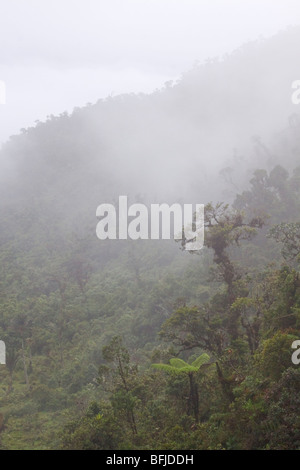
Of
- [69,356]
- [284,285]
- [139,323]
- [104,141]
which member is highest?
[104,141]

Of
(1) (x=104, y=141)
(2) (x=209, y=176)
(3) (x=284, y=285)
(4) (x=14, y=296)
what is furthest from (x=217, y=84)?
(3) (x=284, y=285)

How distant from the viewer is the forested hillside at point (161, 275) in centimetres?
943

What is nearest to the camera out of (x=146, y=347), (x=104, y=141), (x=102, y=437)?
(x=102, y=437)

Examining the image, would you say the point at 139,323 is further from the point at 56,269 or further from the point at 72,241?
the point at 72,241

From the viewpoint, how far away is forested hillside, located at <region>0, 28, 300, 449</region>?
9.43 metres

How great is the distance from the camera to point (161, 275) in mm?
33250

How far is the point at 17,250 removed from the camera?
4719 cm

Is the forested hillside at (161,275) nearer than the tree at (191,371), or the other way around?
the forested hillside at (161,275)

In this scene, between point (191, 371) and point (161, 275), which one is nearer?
point (191, 371)

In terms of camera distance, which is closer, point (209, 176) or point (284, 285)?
point (284, 285)

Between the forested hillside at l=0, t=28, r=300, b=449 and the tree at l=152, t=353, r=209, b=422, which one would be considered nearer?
the forested hillside at l=0, t=28, r=300, b=449

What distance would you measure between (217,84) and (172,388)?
76942mm

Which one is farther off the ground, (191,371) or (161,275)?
(161,275)

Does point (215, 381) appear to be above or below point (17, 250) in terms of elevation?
below
